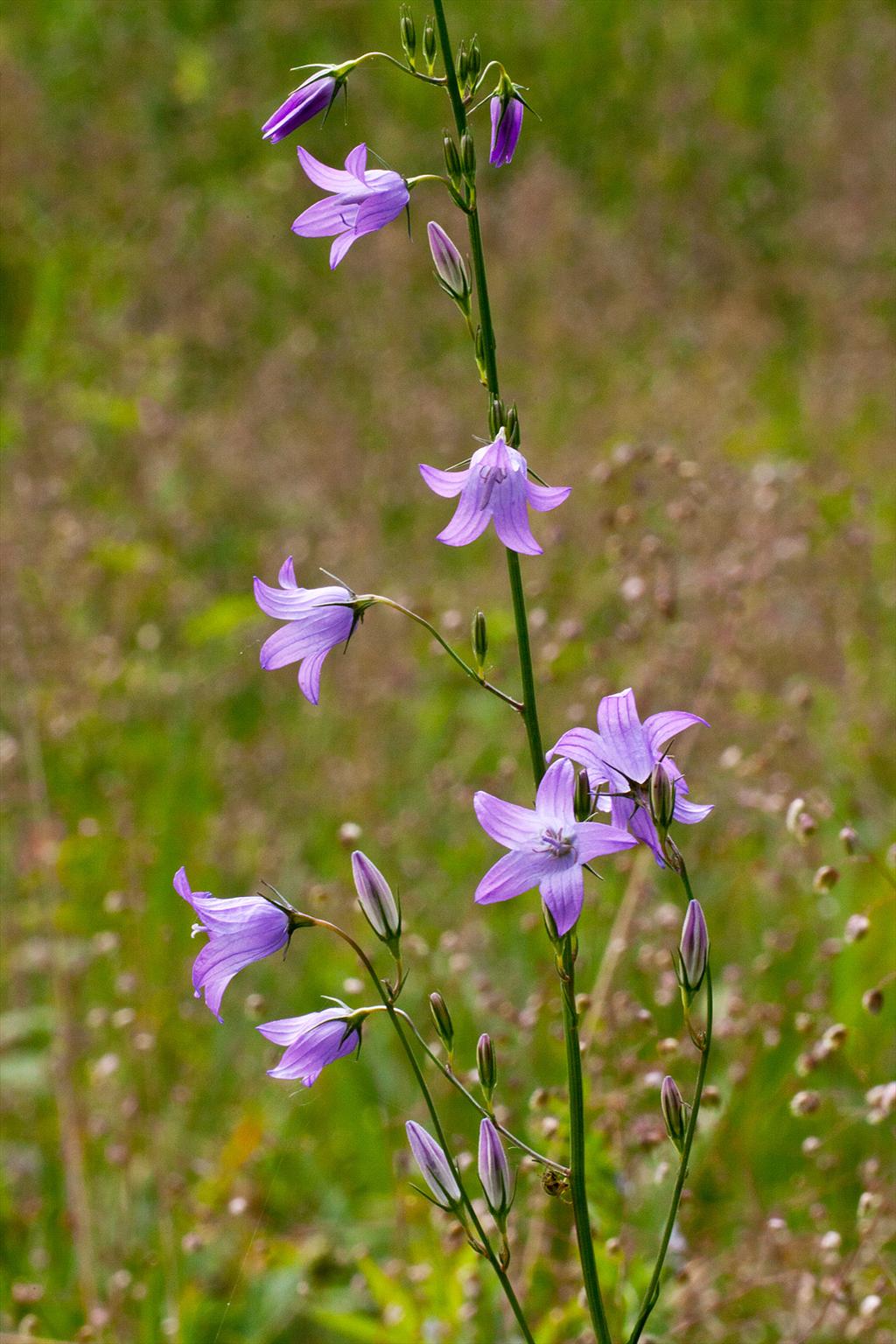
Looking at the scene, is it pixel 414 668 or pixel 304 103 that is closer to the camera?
pixel 304 103

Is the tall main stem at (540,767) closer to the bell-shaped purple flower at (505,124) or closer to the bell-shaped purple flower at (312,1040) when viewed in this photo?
the bell-shaped purple flower at (505,124)

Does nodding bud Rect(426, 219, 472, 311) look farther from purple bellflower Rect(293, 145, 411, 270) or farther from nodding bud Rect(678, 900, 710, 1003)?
nodding bud Rect(678, 900, 710, 1003)

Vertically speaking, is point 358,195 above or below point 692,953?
above

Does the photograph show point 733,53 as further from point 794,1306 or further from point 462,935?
point 794,1306

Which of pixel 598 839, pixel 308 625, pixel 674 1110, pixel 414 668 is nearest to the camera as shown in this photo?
pixel 598 839

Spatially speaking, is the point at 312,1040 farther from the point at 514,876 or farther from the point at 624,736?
the point at 624,736

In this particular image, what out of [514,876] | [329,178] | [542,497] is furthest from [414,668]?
[514,876]

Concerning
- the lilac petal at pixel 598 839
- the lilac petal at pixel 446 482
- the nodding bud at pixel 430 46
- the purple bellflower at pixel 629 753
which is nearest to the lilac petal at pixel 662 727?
the purple bellflower at pixel 629 753
